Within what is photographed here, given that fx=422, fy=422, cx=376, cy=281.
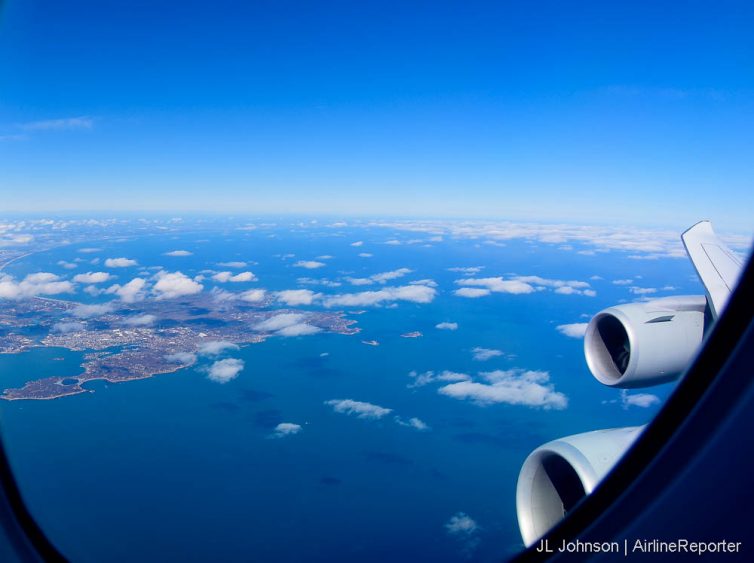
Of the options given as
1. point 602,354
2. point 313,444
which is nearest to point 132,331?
point 313,444

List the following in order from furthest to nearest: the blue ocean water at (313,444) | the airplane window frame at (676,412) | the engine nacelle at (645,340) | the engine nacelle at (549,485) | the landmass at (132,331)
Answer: the landmass at (132,331)
the blue ocean water at (313,444)
the engine nacelle at (645,340)
the engine nacelle at (549,485)
the airplane window frame at (676,412)

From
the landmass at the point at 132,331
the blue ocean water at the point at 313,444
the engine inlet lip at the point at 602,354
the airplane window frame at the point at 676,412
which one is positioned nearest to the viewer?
the airplane window frame at the point at 676,412

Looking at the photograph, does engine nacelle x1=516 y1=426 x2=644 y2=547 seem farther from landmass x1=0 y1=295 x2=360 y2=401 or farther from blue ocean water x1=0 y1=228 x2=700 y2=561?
landmass x1=0 y1=295 x2=360 y2=401

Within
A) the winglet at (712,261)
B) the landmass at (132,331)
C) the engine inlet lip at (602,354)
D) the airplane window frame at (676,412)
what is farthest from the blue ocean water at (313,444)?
the engine inlet lip at (602,354)

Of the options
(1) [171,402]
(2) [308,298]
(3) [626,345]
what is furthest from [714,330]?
(2) [308,298]

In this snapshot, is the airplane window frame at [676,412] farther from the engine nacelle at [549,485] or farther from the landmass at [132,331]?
the landmass at [132,331]

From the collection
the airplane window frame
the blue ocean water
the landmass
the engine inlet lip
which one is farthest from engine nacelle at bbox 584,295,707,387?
the landmass

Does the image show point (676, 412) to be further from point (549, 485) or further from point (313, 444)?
point (313, 444)
